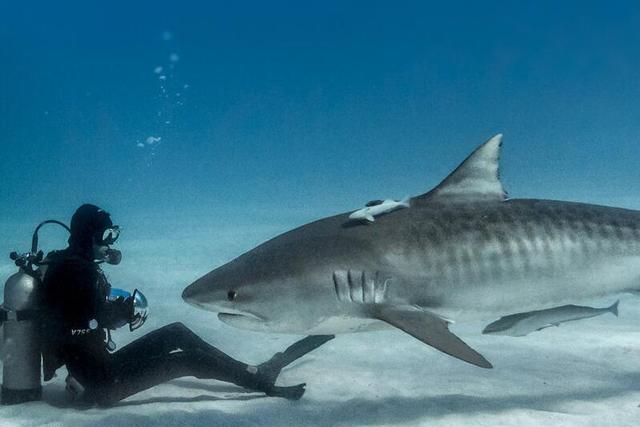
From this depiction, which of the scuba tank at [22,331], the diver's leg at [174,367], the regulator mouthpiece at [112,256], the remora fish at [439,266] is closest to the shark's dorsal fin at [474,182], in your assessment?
the remora fish at [439,266]

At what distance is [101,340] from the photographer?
13.9ft

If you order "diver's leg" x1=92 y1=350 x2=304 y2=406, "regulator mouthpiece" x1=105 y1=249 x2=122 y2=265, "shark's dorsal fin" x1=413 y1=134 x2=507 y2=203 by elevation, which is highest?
"shark's dorsal fin" x1=413 y1=134 x2=507 y2=203

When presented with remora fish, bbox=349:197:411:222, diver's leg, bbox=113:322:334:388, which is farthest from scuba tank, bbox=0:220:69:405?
remora fish, bbox=349:197:411:222

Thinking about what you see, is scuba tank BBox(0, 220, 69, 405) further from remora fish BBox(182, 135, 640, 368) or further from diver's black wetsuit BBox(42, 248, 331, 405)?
remora fish BBox(182, 135, 640, 368)

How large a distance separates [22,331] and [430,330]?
2.73 meters

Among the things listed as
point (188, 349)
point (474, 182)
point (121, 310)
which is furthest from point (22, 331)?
point (474, 182)

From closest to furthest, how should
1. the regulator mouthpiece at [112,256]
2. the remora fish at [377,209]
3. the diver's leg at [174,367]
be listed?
the remora fish at [377,209] → the diver's leg at [174,367] → the regulator mouthpiece at [112,256]

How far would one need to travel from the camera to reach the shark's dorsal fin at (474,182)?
12.8 ft

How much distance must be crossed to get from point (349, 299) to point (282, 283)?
394 mm

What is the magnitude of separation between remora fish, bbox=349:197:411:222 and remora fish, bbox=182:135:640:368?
0.05 m

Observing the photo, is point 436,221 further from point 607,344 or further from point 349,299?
point 607,344

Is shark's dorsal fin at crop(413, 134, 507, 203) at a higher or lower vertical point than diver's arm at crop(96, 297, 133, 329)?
higher

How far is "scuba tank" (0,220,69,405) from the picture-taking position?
3996mm

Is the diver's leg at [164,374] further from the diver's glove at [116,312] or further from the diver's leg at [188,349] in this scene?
the diver's glove at [116,312]
